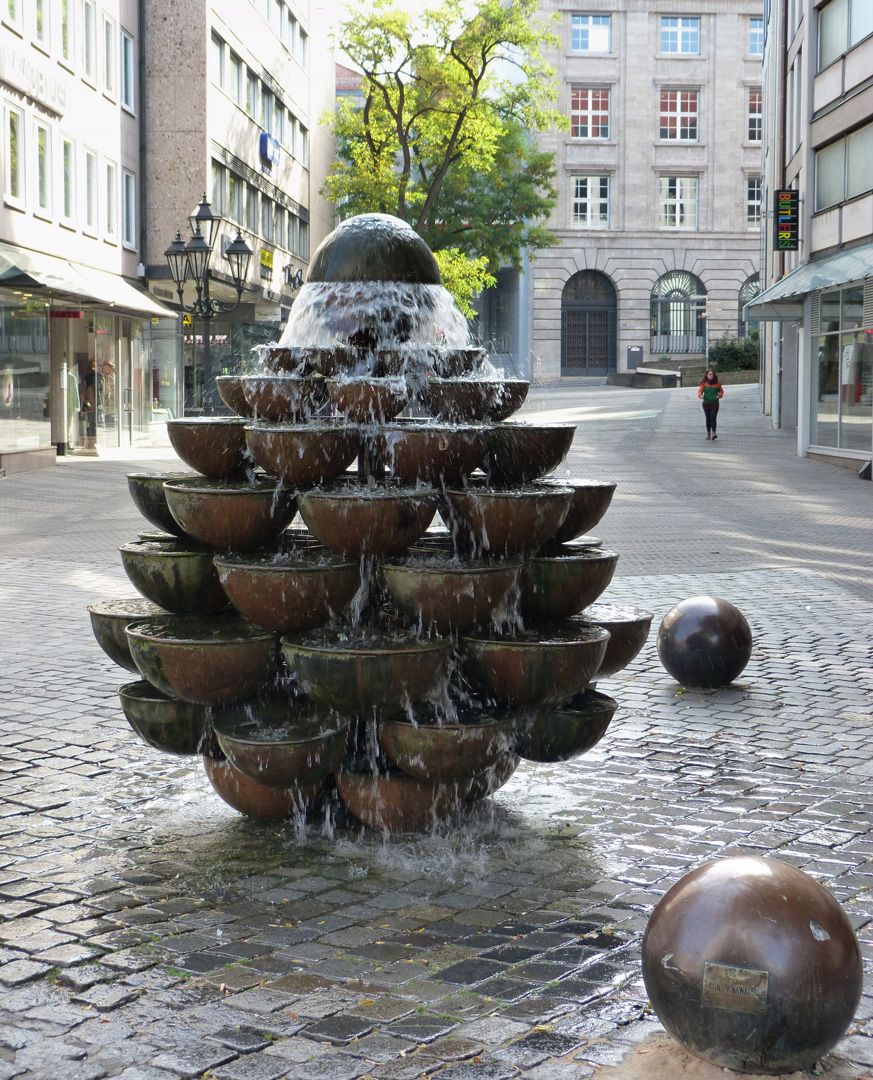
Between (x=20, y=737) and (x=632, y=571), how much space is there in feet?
25.5

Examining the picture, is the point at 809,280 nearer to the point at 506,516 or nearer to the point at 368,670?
the point at 506,516

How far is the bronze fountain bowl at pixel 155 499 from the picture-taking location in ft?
21.1

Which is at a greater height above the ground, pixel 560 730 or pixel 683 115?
pixel 683 115

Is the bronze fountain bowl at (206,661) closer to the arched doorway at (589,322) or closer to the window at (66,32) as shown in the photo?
the window at (66,32)

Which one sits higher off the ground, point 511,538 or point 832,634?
point 511,538

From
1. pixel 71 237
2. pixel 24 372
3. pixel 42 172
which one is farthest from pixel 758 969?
pixel 71 237

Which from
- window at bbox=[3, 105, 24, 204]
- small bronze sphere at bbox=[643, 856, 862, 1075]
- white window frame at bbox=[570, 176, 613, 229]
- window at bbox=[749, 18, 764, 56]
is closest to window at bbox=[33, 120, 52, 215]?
window at bbox=[3, 105, 24, 204]

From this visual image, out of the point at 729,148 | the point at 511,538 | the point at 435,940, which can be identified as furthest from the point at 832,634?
the point at 729,148

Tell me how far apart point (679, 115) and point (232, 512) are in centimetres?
6650

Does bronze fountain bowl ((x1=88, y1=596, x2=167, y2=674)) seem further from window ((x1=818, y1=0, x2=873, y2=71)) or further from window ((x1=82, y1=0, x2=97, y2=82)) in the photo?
window ((x1=82, y1=0, x2=97, y2=82))

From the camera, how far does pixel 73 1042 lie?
4117mm

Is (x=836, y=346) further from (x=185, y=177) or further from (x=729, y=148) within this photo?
(x=729, y=148)

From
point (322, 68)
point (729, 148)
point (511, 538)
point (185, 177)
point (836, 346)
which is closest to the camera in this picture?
point (511, 538)

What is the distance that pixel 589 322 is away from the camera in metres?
68.4
